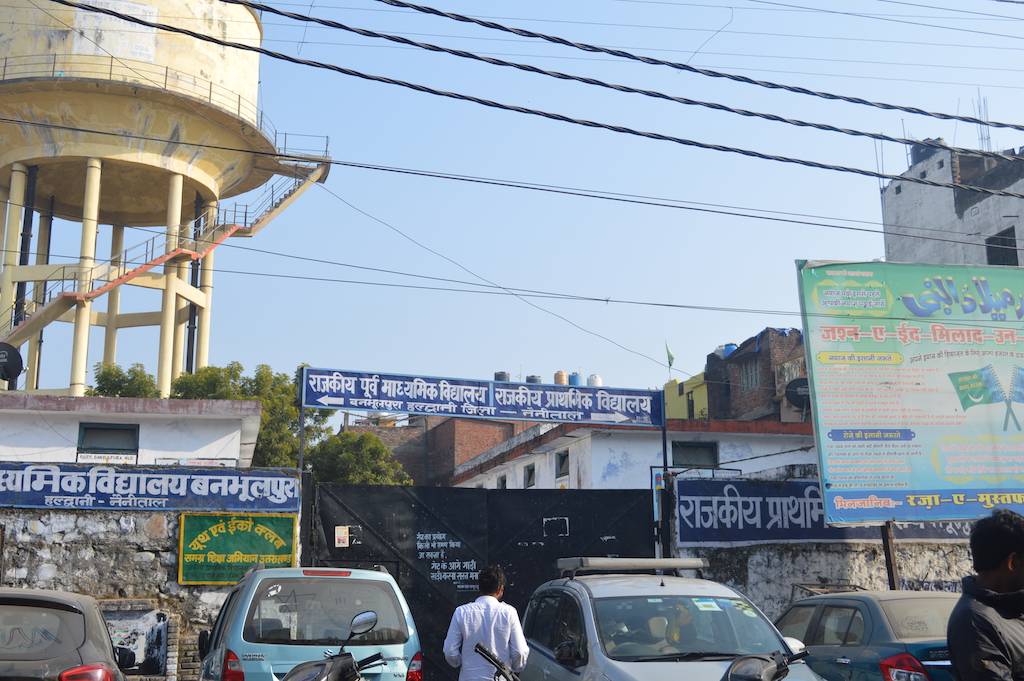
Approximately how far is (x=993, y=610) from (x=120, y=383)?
3298cm

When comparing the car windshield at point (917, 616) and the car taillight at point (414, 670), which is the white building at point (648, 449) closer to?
the car windshield at point (917, 616)

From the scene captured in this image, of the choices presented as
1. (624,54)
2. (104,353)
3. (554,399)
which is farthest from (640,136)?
Result: (104,353)

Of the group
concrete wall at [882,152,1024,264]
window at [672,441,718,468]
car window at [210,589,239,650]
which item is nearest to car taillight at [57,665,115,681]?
car window at [210,589,239,650]

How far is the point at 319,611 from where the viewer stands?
823 cm

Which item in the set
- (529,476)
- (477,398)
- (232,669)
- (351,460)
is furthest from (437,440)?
(232,669)

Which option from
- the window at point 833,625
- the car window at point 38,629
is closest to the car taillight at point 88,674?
the car window at point 38,629

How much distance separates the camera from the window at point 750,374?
4163 cm

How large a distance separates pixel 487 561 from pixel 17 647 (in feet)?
26.4

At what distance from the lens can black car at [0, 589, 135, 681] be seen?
6344 millimetres

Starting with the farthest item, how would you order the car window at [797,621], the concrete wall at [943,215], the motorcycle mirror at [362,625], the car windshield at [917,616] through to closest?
the concrete wall at [943,215]
the car window at [797,621]
the car windshield at [917,616]
the motorcycle mirror at [362,625]

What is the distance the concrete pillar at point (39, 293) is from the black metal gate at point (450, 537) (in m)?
20.4

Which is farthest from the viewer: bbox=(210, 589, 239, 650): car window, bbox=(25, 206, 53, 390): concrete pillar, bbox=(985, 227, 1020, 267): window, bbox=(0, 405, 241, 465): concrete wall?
bbox=(985, 227, 1020, 267): window

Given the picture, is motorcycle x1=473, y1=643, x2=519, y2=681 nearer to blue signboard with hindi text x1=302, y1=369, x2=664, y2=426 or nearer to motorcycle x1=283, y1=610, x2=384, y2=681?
motorcycle x1=283, y1=610, x2=384, y2=681

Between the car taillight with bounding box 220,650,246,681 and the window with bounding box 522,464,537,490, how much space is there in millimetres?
24283
